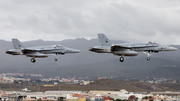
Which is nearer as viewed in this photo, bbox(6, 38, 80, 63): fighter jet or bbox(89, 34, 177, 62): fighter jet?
bbox(89, 34, 177, 62): fighter jet

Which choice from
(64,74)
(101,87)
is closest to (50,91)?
(101,87)

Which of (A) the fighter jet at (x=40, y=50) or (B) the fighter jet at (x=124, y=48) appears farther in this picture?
(A) the fighter jet at (x=40, y=50)

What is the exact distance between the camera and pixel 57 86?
130 m

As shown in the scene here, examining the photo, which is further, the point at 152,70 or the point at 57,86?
the point at 152,70

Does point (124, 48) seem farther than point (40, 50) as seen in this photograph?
No

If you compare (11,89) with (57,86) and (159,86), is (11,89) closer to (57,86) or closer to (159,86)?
(57,86)

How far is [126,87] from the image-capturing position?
131625 millimetres

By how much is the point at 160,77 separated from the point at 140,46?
123 m

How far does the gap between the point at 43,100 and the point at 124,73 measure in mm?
98982

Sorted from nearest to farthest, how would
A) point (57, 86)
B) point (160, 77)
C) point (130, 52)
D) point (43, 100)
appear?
point (130, 52)
point (43, 100)
point (57, 86)
point (160, 77)

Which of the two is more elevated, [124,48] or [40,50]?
[40,50]

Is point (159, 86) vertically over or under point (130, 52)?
under

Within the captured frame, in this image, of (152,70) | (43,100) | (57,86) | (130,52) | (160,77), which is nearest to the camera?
(130,52)

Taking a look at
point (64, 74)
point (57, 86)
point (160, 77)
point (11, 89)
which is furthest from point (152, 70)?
point (11, 89)
